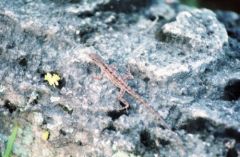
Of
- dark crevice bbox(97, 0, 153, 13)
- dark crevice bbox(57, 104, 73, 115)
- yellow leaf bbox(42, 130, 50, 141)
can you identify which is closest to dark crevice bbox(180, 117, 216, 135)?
dark crevice bbox(57, 104, 73, 115)

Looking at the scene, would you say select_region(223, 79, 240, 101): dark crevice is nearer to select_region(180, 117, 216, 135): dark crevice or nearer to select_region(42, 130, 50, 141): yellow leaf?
select_region(180, 117, 216, 135): dark crevice

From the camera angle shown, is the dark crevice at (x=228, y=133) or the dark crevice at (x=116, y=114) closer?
the dark crevice at (x=228, y=133)

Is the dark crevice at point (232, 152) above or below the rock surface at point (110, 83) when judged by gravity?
below

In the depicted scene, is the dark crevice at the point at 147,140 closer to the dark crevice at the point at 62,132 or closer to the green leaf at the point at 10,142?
the dark crevice at the point at 62,132

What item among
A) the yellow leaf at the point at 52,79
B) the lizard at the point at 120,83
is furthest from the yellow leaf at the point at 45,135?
the lizard at the point at 120,83

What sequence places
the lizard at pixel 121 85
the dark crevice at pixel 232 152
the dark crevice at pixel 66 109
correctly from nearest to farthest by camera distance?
the dark crevice at pixel 232 152
the lizard at pixel 121 85
the dark crevice at pixel 66 109

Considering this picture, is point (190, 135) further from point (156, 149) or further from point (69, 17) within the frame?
point (69, 17)

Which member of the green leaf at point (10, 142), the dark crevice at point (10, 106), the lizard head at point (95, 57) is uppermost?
the lizard head at point (95, 57)

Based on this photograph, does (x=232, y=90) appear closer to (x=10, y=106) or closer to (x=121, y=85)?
(x=121, y=85)

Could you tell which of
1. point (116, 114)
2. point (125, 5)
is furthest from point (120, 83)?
point (125, 5)
